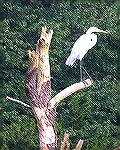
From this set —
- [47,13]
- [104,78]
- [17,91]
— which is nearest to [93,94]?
[104,78]

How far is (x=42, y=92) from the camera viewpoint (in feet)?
11.2

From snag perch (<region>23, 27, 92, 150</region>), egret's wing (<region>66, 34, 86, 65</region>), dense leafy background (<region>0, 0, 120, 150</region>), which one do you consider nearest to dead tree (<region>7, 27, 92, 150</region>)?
snag perch (<region>23, 27, 92, 150</region>)

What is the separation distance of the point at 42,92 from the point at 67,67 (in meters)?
2.35

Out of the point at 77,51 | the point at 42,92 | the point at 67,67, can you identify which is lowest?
the point at 42,92

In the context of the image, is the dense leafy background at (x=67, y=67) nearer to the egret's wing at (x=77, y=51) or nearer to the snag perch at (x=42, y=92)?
the egret's wing at (x=77, y=51)

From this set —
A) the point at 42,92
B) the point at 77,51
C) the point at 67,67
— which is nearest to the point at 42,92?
the point at 42,92

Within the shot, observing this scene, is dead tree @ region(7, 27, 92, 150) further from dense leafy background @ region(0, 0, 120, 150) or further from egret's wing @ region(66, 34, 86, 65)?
dense leafy background @ region(0, 0, 120, 150)

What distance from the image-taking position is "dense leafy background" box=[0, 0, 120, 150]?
5.14 m

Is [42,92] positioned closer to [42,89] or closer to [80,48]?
[42,89]

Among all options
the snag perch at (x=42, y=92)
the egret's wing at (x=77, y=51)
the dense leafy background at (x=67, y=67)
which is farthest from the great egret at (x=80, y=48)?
the dense leafy background at (x=67, y=67)

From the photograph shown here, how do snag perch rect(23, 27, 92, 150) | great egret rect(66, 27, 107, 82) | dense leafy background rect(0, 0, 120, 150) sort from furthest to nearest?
dense leafy background rect(0, 0, 120, 150), great egret rect(66, 27, 107, 82), snag perch rect(23, 27, 92, 150)

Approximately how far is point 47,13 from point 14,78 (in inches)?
34.9

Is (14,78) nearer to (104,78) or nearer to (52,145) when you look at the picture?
(104,78)

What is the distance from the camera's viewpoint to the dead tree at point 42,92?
133 inches
